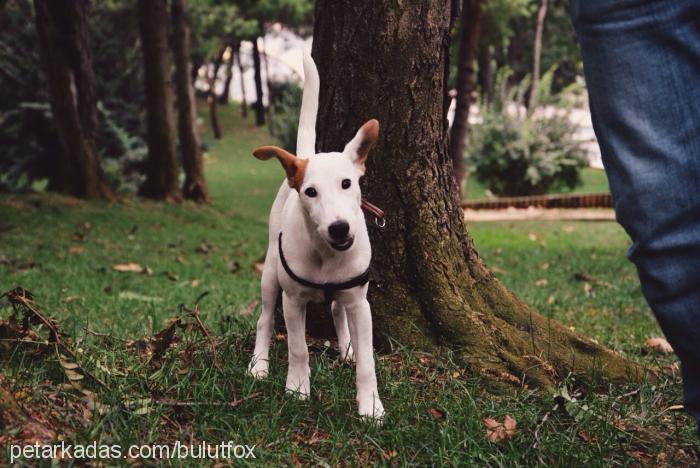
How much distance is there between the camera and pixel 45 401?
2.55 meters

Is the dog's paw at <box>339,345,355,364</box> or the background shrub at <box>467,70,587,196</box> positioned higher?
the dog's paw at <box>339,345,355,364</box>

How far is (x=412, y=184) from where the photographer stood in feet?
11.3

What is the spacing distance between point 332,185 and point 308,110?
733 mm

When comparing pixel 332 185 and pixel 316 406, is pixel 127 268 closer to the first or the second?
pixel 316 406

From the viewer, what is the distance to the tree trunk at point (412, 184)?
132 inches

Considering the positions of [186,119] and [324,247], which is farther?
[186,119]

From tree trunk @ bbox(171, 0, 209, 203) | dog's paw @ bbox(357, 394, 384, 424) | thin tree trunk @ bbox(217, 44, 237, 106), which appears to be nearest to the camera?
dog's paw @ bbox(357, 394, 384, 424)

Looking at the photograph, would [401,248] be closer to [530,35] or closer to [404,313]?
[404,313]

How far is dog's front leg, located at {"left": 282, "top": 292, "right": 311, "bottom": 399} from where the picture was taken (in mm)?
2840

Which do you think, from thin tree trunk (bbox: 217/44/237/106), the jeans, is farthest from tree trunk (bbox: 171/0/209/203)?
thin tree trunk (bbox: 217/44/237/106)

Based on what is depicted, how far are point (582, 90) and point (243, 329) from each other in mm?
19256

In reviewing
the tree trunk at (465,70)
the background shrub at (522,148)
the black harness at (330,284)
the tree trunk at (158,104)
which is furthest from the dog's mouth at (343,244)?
the background shrub at (522,148)

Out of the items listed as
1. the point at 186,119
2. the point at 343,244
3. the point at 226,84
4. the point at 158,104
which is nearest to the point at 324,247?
the point at 343,244

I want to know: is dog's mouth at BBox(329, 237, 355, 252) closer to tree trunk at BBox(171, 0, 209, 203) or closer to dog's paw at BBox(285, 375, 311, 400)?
dog's paw at BBox(285, 375, 311, 400)
